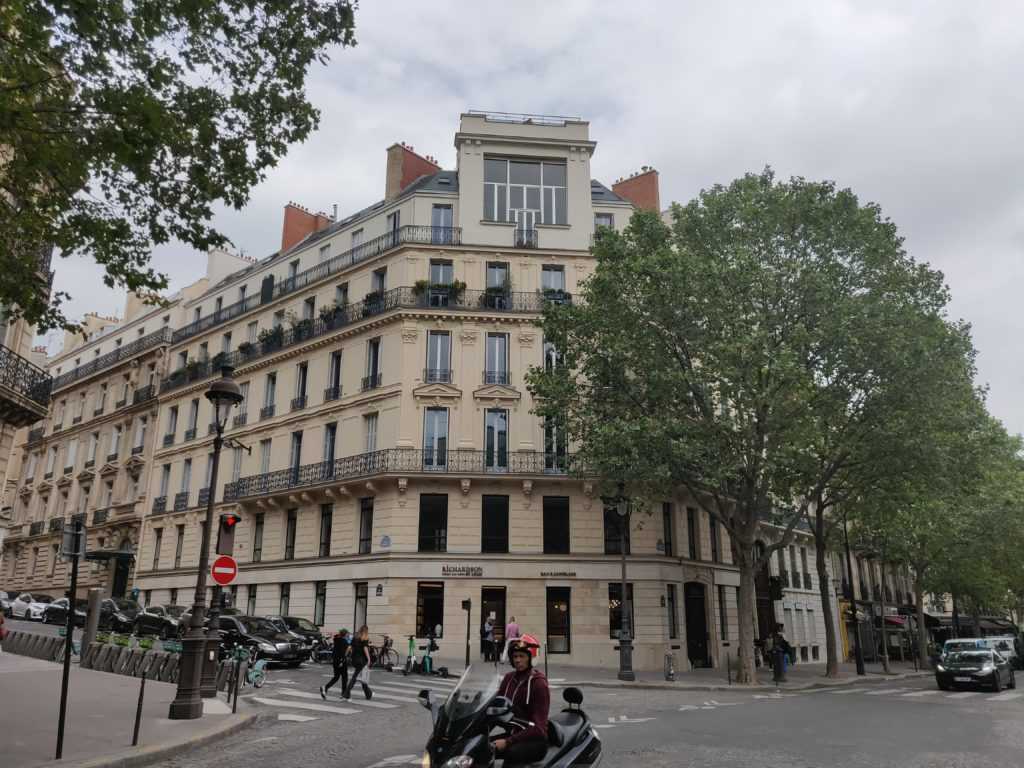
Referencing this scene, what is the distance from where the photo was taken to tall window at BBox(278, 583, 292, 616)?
30.4 m

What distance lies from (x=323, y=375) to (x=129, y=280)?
23563mm

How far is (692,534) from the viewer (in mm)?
30891

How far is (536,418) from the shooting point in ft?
94.2

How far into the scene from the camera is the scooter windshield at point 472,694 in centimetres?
553

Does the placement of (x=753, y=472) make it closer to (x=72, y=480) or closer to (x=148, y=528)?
(x=148, y=528)

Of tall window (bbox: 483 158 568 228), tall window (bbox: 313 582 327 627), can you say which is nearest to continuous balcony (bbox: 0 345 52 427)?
tall window (bbox: 313 582 327 627)

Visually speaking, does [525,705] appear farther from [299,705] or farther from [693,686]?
[693,686]

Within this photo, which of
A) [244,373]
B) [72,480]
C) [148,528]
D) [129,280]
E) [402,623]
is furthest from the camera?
[72,480]

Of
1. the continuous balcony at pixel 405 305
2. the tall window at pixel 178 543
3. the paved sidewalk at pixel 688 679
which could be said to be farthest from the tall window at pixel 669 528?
the tall window at pixel 178 543

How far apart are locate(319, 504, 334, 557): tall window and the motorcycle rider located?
2487 cm

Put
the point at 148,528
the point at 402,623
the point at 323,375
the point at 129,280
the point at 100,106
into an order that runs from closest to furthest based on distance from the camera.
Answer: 1. the point at 100,106
2. the point at 129,280
3. the point at 402,623
4. the point at 323,375
5. the point at 148,528

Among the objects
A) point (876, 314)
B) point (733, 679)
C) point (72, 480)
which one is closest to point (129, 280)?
point (876, 314)

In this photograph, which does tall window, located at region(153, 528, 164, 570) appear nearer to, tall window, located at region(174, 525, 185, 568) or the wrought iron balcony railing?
tall window, located at region(174, 525, 185, 568)

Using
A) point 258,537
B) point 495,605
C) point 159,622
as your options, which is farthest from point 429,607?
point 258,537
